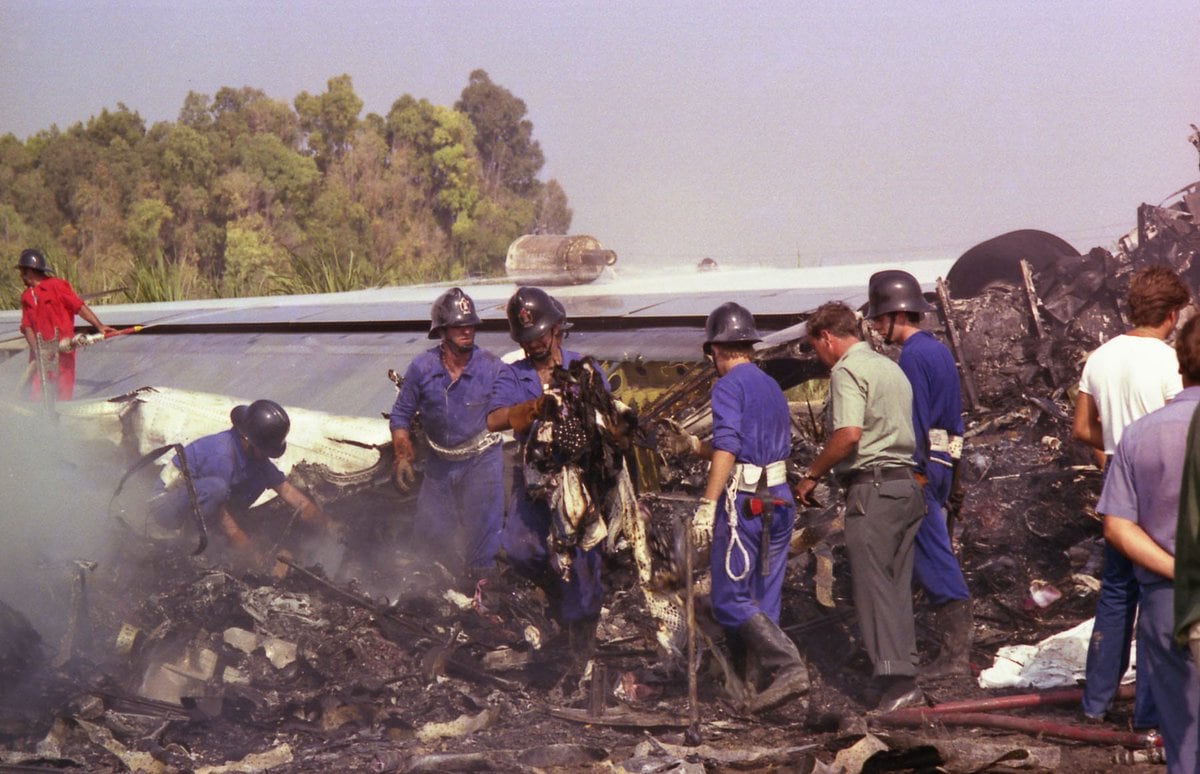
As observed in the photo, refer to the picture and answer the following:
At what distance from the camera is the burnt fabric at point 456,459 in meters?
7.07

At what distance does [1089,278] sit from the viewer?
29.3 ft

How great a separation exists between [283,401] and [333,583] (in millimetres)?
4943

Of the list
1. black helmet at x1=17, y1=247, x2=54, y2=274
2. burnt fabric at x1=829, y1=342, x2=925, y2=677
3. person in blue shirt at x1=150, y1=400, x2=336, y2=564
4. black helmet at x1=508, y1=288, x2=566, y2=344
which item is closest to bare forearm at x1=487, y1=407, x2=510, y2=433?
black helmet at x1=508, y1=288, x2=566, y2=344

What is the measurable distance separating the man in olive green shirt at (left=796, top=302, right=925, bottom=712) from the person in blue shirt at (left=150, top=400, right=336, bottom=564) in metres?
3.88

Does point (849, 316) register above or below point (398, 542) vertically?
above

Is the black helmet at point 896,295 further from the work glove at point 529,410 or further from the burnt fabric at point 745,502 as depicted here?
the work glove at point 529,410

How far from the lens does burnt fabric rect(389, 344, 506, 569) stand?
7.07m

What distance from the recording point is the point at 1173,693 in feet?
10.3

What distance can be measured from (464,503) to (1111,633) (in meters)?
3.74

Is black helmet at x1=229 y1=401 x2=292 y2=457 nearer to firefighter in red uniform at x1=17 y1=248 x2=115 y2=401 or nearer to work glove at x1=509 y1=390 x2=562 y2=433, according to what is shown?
work glove at x1=509 y1=390 x2=562 y2=433

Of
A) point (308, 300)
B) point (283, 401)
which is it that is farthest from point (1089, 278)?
point (308, 300)

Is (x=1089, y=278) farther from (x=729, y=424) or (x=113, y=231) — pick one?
(x=113, y=231)

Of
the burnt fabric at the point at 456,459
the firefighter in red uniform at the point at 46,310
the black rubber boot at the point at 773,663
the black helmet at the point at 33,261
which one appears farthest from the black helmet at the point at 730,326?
the black helmet at the point at 33,261

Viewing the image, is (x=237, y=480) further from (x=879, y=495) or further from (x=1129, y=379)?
(x=1129, y=379)
